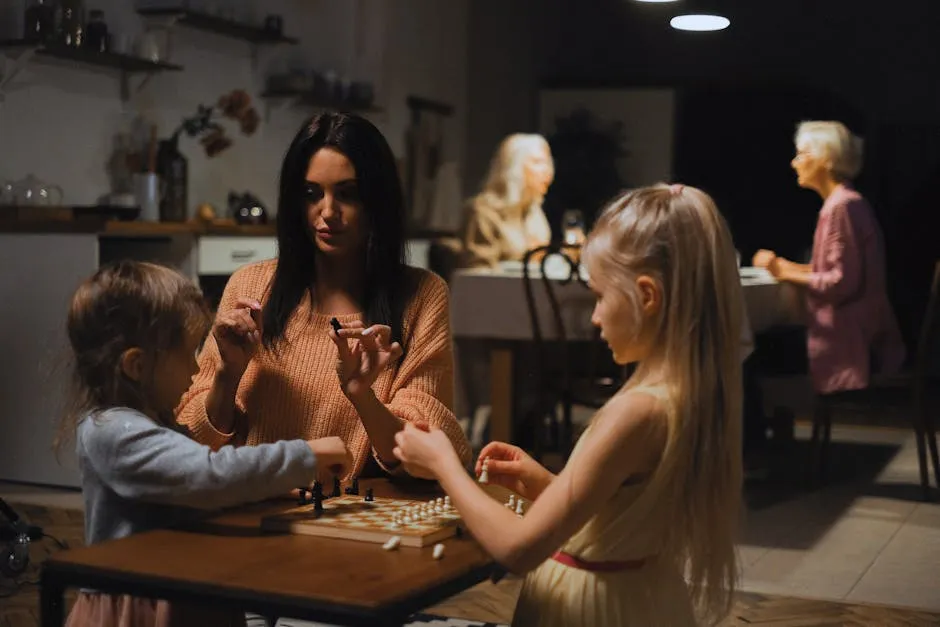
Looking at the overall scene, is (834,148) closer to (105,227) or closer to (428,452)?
(105,227)

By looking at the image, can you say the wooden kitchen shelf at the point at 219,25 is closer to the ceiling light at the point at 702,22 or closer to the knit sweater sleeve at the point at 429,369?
the ceiling light at the point at 702,22

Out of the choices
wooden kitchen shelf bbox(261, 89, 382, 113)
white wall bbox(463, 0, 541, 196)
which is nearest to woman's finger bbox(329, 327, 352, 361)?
wooden kitchen shelf bbox(261, 89, 382, 113)

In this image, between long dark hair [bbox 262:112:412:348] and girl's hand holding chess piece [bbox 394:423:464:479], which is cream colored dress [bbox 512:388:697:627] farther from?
long dark hair [bbox 262:112:412:348]

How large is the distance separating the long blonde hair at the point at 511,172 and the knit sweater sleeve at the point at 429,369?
11.9 feet

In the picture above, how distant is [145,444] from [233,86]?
5.05 meters

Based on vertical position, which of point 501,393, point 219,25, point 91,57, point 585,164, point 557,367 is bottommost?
point 501,393

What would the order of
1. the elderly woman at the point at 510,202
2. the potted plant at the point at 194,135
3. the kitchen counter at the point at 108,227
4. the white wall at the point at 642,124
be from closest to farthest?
the kitchen counter at the point at 108,227
the potted plant at the point at 194,135
the elderly woman at the point at 510,202
the white wall at the point at 642,124

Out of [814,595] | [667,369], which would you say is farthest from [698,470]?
[814,595]

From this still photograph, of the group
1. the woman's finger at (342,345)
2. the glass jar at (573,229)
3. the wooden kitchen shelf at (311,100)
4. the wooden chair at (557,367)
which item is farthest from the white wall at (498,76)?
the woman's finger at (342,345)

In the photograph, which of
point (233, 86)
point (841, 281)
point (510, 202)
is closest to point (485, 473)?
point (841, 281)

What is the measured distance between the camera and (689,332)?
1.45 m

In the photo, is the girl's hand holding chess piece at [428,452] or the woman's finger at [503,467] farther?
the woman's finger at [503,467]

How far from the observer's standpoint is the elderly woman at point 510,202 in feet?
18.5

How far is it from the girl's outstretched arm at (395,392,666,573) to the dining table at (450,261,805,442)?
3348mm
